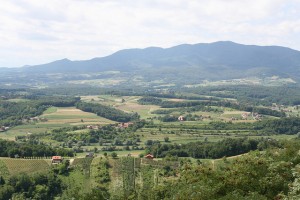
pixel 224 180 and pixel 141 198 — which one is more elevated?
pixel 224 180

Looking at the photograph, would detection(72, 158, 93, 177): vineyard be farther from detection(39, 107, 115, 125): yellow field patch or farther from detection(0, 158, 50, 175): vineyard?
detection(39, 107, 115, 125): yellow field patch

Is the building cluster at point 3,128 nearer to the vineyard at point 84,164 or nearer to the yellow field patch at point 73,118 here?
the yellow field patch at point 73,118

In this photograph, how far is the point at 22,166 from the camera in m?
70.4

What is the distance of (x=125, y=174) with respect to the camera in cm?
6638

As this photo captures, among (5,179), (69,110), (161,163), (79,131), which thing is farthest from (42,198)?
(69,110)

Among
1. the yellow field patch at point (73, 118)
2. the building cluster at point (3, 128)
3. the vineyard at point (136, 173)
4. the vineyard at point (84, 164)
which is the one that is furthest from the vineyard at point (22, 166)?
the yellow field patch at point (73, 118)

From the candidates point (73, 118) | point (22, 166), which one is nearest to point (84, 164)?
point (22, 166)

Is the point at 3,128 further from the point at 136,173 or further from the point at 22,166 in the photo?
the point at 136,173

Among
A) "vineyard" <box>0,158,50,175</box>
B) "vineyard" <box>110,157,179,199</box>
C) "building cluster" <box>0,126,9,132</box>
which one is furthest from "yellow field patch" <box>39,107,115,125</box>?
"vineyard" <box>110,157,179,199</box>

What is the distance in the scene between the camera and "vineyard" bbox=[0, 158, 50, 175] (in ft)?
221

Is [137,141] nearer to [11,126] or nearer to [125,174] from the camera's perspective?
[125,174]

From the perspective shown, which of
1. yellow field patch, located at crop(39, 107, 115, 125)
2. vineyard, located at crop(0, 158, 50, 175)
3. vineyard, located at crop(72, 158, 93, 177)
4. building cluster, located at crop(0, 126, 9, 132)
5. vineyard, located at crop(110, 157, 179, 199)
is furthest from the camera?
yellow field patch, located at crop(39, 107, 115, 125)

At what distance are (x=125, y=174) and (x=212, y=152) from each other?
2276 centimetres

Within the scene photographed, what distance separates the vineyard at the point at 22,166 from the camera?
67.5m
